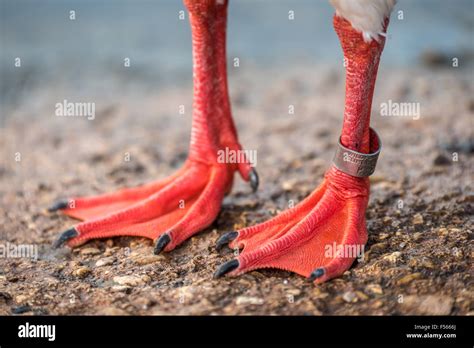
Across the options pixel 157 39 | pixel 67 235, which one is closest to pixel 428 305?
pixel 67 235

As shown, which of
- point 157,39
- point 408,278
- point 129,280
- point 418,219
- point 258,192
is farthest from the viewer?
point 157,39

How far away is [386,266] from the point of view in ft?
12.6

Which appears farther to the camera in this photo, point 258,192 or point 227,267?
point 258,192

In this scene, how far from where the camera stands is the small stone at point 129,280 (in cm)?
393

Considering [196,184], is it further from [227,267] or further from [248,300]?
[248,300]

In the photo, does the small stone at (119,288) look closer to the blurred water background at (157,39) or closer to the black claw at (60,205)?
the black claw at (60,205)

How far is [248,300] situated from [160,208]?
47.1 inches

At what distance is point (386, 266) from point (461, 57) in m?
6.61

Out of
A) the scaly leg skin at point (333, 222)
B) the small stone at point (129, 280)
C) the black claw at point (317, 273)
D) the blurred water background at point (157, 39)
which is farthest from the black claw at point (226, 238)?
the blurred water background at point (157, 39)

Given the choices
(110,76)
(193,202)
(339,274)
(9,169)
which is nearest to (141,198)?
(193,202)

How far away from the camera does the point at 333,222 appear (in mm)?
4102

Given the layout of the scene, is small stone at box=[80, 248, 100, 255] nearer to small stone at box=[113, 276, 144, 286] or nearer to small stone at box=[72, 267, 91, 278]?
small stone at box=[72, 267, 91, 278]
